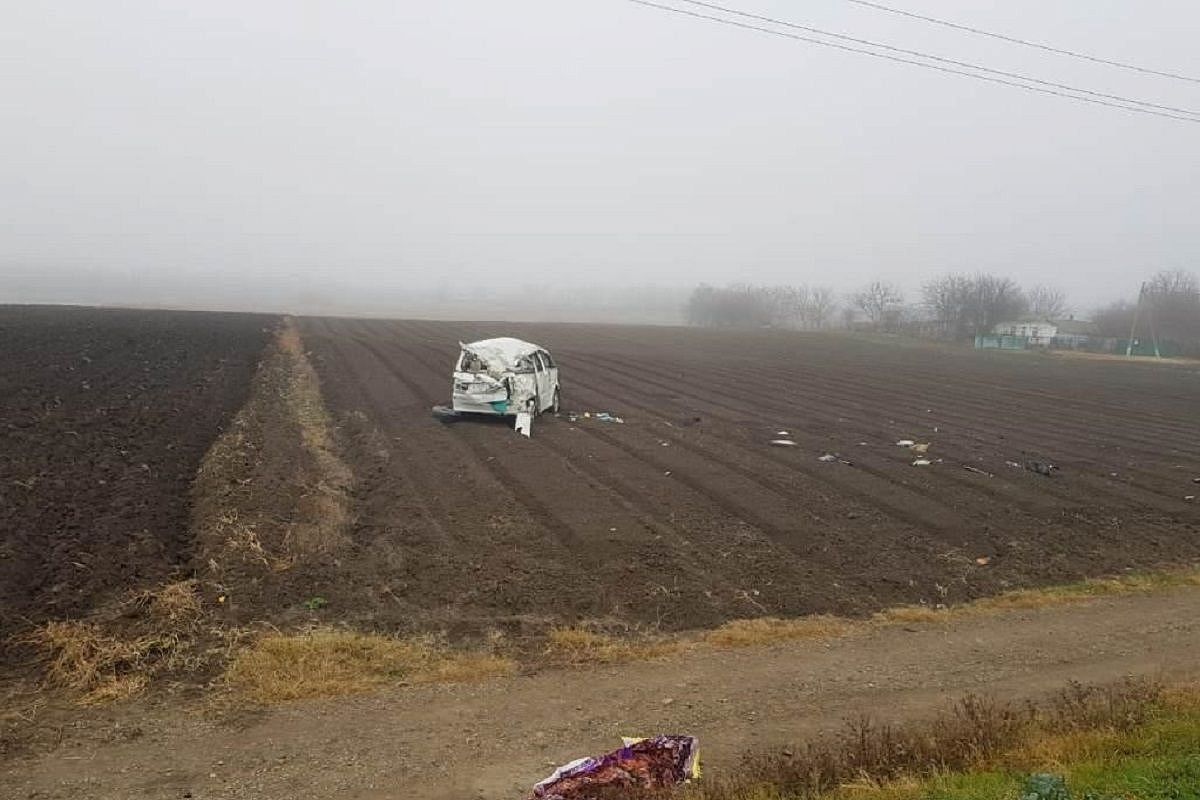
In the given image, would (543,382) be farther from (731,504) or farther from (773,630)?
(773,630)

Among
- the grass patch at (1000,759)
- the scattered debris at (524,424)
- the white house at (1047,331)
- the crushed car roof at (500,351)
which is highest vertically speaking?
the white house at (1047,331)

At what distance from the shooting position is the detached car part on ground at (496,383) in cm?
1945

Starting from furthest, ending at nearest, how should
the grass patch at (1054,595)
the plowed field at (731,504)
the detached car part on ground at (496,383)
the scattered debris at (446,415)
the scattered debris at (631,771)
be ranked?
1. the scattered debris at (446,415)
2. the detached car part on ground at (496,383)
3. the plowed field at (731,504)
4. the grass patch at (1054,595)
5. the scattered debris at (631,771)

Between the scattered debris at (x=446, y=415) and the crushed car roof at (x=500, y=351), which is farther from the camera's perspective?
the scattered debris at (x=446, y=415)

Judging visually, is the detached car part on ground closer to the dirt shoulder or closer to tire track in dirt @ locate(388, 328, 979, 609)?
tire track in dirt @ locate(388, 328, 979, 609)

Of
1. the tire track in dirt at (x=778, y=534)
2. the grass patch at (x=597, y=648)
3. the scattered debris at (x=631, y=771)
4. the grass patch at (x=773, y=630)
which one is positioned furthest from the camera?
the tire track in dirt at (x=778, y=534)

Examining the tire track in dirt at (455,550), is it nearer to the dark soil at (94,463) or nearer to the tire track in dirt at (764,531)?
the tire track in dirt at (764,531)

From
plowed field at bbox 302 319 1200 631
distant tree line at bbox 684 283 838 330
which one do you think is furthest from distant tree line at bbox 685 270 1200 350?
plowed field at bbox 302 319 1200 631

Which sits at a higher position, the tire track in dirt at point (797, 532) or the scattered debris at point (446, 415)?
the scattered debris at point (446, 415)

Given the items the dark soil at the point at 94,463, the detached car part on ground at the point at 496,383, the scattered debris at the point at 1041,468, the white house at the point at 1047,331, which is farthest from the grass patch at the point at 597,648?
the white house at the point at 1047,331

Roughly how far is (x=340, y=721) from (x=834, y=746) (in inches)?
154

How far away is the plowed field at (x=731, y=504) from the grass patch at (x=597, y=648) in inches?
20.3

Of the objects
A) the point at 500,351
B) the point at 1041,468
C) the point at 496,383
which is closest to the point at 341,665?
the point at 496,383

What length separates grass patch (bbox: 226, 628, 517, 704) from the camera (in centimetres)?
684
